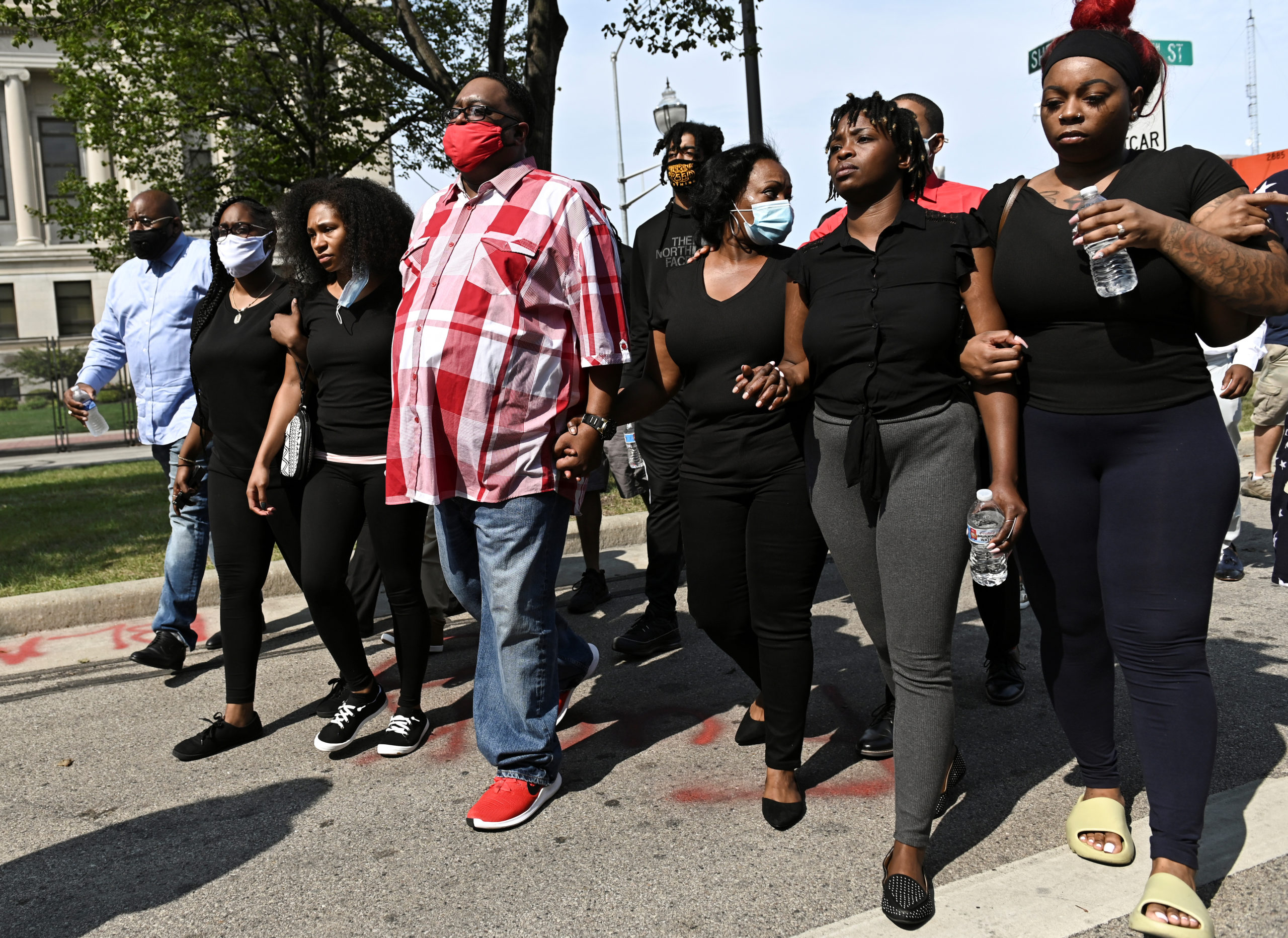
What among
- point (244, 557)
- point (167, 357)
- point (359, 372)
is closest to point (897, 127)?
point (359, 372)

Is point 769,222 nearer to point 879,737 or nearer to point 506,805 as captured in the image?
point 879,737

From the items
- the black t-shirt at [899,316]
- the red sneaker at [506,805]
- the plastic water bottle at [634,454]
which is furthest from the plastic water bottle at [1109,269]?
the plastic water bottle at [634,454]

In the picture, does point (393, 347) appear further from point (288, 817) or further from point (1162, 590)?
point (1162, 590)

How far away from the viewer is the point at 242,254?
437 centimetres

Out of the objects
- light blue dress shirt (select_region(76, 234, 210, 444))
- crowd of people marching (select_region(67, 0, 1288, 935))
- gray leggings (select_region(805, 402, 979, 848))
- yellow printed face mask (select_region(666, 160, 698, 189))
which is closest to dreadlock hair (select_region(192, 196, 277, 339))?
crowd of people marching (select_region(67, 0, 1288, 935))

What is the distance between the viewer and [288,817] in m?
3.36

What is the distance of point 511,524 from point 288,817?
3.84 feet

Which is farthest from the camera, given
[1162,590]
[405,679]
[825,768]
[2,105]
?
[2,105]

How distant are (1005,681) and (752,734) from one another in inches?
42.0

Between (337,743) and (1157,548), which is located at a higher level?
(1157,548)

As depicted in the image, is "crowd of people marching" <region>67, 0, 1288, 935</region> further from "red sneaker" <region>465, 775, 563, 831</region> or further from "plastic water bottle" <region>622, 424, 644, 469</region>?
"plastic water bottle" <region>622, 424, 644, 469</region>

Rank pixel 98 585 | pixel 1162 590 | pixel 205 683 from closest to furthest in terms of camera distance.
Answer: pixel 1162 590 < pixel 205 683 < pixel 98 585

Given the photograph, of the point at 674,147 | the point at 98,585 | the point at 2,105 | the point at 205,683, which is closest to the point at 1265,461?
the point at 674,147

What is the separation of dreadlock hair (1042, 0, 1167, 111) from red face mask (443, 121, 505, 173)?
5.16 feet
